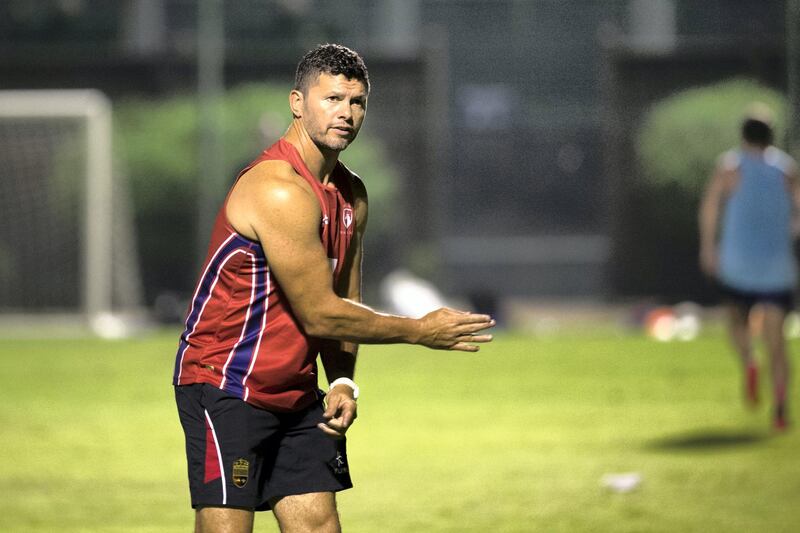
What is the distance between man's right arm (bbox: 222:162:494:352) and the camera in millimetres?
5070

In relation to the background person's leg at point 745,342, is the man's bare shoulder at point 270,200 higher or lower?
higher

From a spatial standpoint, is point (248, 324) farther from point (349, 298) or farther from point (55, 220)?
point (55, 220)

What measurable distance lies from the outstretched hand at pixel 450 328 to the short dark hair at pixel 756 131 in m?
7.09

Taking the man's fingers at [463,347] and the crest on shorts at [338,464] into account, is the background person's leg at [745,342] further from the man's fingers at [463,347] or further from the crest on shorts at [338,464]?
the man's fingers at [463,347]

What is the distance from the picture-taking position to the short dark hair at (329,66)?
5.21m

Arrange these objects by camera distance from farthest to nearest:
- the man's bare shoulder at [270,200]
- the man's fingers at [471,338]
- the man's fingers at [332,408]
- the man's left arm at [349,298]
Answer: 1. the man's left arm at [349,298]
2. the man's fingers at [332,408]
3. the man's fingers at [471,338]
4. the man's bare shoulder at [270,200]

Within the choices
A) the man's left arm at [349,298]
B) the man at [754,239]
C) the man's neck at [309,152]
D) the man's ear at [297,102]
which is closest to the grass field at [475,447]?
the man at [754,239]

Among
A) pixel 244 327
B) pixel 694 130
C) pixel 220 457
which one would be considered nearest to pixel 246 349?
pixel 244 327

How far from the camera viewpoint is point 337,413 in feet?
17.5

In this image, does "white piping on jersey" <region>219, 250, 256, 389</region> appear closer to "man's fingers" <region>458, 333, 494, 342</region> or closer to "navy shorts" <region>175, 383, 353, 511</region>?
"navy shorts" <region>175, 383, 353, 511</region>

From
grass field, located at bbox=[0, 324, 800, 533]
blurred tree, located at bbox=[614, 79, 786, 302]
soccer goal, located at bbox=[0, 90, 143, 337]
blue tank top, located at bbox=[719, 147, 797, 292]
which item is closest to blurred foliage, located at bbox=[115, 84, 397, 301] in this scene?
soccer goal, located at bbox=[0, 90, 143, 337]

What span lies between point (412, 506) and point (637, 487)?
4.72ft

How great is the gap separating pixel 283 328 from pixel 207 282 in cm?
29

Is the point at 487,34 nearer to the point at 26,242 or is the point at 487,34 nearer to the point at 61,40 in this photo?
the point at 61,40
